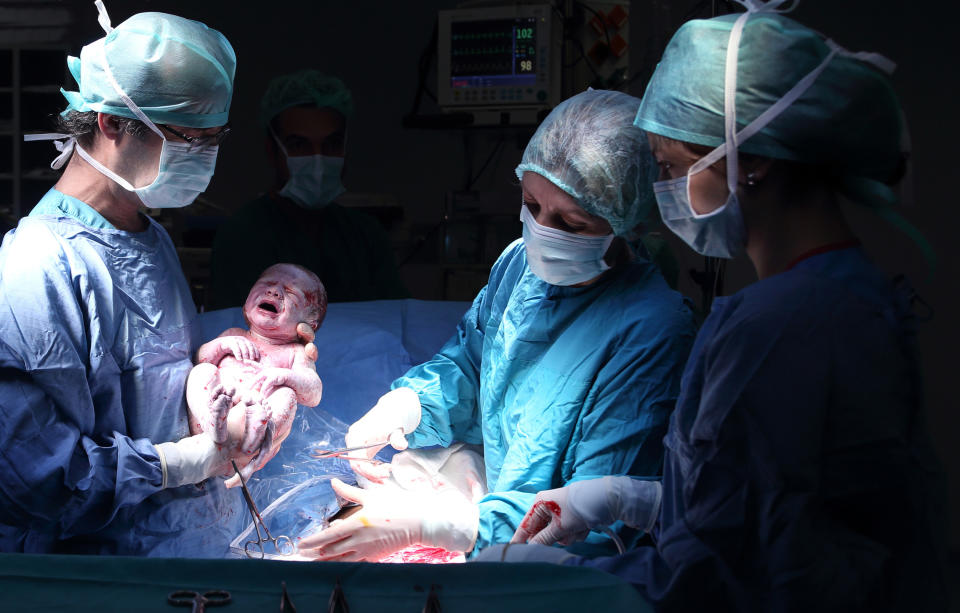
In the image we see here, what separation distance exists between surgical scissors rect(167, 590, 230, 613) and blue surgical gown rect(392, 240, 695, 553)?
736 mm

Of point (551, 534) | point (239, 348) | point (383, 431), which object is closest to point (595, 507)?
point (551, 534)

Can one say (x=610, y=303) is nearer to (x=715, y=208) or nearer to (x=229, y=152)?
(x=715, y=208)

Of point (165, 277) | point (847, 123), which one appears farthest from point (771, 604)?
point (165, 277)

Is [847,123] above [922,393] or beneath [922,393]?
above

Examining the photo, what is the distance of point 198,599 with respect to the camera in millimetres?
1016

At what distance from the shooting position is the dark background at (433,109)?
3.48 m

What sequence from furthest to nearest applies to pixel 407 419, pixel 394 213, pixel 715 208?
pixel 394 213
pixel 407 419
pixel 715 208

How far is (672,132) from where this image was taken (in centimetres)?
136

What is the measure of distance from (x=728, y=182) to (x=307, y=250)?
6.51 ft

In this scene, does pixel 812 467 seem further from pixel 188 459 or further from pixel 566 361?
pixel 188 459

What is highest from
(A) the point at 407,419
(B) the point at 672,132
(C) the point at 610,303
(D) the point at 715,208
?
(B) the point at 672,132

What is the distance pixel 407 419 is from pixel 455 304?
0.72 meters

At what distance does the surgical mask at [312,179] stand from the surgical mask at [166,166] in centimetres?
99

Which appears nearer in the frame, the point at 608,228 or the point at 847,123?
the point at 847,123
